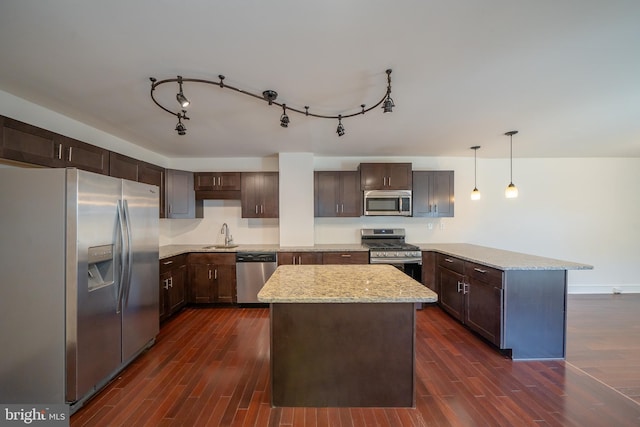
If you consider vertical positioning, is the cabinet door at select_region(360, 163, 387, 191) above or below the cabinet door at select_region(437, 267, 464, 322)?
above

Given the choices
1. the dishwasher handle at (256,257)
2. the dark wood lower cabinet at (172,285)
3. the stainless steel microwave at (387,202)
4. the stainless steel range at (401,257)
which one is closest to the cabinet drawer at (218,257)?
the dishwasher handle at (256,257)

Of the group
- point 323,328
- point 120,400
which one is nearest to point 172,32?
point 323,328

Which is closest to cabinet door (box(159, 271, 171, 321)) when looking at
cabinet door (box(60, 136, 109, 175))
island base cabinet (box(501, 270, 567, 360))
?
cabinet door (box(60, 136, 109, 175))

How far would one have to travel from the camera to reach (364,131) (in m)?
3.11

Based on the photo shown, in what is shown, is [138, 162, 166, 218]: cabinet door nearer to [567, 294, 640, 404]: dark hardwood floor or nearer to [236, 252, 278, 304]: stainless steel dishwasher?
[236, 252, 278, 304]: stainless steel dishwasher

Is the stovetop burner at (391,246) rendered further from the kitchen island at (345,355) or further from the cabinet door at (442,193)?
the kitchen island at (345,355)

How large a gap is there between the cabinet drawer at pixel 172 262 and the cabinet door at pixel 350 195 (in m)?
2.66

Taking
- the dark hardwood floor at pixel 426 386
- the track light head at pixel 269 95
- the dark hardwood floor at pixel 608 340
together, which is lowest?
the dark hardwood floor at pixel 426 386

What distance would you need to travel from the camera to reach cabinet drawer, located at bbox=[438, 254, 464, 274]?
3211 millimetres

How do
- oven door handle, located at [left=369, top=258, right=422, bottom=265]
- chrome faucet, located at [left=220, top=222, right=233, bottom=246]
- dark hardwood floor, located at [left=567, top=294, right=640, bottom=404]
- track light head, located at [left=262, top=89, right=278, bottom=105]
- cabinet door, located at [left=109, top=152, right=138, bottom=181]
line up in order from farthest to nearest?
chrome faucet, located at [left=220, top=222, right=233, bottom=246] → oven door handle, located at [left=369, top=258, right=422, bottom=265] → cabinet door, located at [left=109, top=152, right=138, bottom=181] → dark hardwood floor, located at [left=567, top=294, right=640, bottom=404] → track light head, located at [left=262, top=89, right=278, bottom=105]

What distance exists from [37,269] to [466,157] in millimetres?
5792

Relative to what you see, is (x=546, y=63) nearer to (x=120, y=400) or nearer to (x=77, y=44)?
(x=77, y=44)

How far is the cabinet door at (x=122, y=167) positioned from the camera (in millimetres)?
2776

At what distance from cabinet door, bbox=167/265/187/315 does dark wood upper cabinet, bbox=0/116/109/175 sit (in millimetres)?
1688
